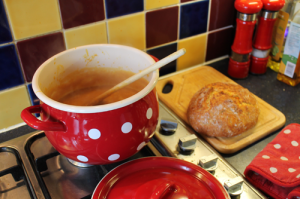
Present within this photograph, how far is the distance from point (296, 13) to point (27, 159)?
71 cm

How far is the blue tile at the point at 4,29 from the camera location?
1.84 ft

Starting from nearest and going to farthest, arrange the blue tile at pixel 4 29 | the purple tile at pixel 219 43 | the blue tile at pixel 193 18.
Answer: the blue tile at pixel 4 29, the blue tile at pixel 193 18, the purple tile at pixel 219 43

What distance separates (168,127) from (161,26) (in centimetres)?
29

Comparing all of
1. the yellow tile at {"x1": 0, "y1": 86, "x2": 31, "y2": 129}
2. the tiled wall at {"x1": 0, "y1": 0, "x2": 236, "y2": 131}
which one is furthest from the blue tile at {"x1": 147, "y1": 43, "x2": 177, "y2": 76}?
the yellow tile at {"x1": 0, "y1": 86, "x2": 31, "y2": 129}

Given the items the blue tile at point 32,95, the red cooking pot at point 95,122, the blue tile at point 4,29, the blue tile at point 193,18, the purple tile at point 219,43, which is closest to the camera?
the red cooking pot at point 95,122

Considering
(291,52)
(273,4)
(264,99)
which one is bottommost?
(264,99)

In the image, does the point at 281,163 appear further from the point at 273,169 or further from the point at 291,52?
the point at 291,52

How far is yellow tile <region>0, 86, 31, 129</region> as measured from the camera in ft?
2.13

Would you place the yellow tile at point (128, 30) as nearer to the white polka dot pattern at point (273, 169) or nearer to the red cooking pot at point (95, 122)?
the red cooking pot at point (95, 122)

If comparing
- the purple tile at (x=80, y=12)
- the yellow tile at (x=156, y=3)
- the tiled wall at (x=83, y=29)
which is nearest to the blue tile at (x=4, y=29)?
the tiled wall at (x=83, y=29)

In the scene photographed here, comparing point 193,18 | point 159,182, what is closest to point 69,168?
point 159,182

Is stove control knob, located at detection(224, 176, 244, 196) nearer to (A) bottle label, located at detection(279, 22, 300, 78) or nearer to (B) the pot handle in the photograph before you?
(B) the pot handle

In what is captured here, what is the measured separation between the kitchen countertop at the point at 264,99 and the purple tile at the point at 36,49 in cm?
16

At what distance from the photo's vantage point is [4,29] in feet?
1.90
